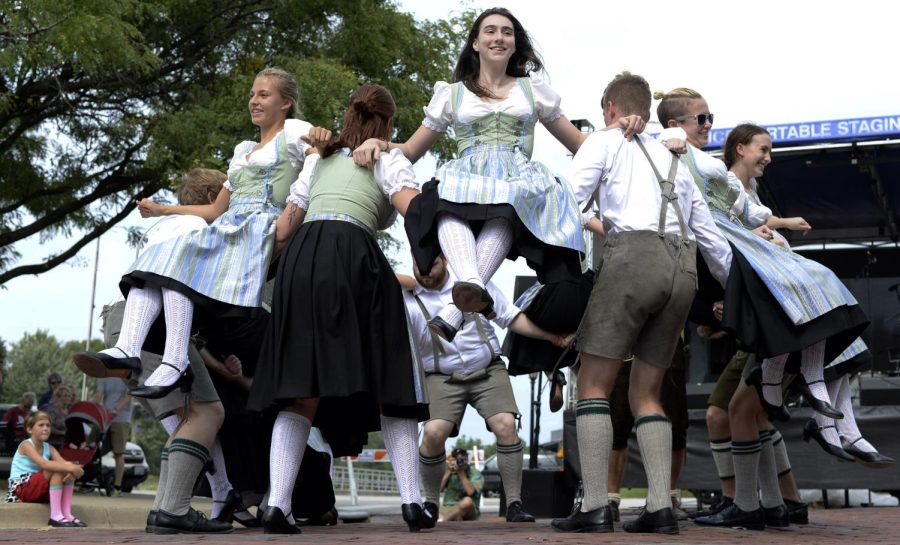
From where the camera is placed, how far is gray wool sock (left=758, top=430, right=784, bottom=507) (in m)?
5.73

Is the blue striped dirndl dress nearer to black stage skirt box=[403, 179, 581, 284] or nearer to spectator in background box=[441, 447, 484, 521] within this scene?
black stage skirt box=[403, 179, 581, 284]

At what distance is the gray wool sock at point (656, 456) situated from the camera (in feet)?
14.8

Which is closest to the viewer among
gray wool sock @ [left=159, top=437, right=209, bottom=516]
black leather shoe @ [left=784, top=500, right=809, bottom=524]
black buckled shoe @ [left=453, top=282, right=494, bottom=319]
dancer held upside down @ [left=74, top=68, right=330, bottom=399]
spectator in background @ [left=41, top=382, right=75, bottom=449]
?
black buckled shoe @ [left=453, top=282, right=494, bottom=319]

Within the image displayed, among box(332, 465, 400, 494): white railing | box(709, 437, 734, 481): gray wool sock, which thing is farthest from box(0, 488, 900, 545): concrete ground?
box(332, 465, 400, 494): white railing

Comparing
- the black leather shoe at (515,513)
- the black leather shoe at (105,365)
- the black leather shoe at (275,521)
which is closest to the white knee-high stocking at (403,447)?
the black leather shoe at (275,521)

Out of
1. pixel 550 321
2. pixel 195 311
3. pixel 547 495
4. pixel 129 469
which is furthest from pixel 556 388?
pixel 129 469

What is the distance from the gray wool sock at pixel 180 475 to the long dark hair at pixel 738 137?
3.02 m

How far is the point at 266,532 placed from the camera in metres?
4.64

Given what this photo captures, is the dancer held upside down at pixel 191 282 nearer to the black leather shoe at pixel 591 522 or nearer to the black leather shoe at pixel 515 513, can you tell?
the black leather shoe at pixel 591 522

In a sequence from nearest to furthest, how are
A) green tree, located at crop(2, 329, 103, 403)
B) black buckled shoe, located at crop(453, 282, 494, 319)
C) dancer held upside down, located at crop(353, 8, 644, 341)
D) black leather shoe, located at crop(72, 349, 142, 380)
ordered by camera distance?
black buckled shoe, located at crop(453, 282, 494, 319) < black leather shoe, located at crop(72, 349, 142, 380) < dancer held upside down, located at crop(353, 8, 644, 341) < green tree, located at crop(2, 329, 103, 403)

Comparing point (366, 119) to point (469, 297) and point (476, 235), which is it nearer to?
point (476, 235)

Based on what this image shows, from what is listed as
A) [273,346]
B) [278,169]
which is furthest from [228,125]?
[273,346]

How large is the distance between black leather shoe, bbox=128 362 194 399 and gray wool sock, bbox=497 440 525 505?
8.23ft

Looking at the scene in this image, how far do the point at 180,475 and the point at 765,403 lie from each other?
262 centimetres
